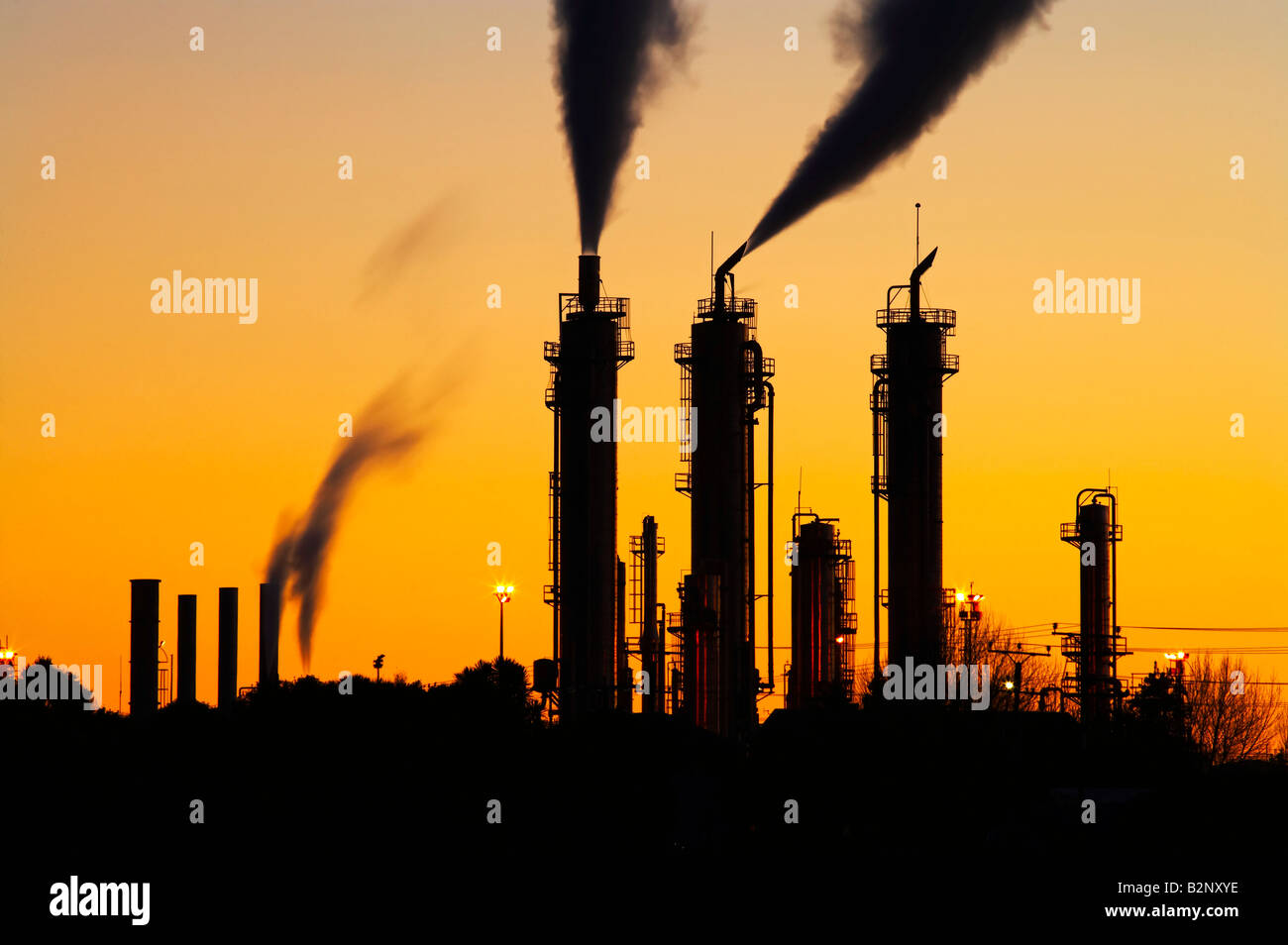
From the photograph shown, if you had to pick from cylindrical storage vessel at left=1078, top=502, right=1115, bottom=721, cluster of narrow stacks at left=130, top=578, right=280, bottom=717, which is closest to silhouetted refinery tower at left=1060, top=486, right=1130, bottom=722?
cylindrical storage vessel at left=1078, top=502, right=1115, bottom=721

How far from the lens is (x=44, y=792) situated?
170ft

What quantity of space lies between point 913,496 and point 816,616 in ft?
48.4

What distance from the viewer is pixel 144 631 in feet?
235

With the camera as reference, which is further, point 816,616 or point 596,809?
point 816,616

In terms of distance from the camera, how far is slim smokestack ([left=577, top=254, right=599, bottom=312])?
69.1 metres

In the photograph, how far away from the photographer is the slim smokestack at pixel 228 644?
249ft

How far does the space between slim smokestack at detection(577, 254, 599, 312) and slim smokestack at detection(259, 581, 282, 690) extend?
20391 mm

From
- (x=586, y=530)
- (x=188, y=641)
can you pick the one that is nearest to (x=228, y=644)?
(x=188, y=641)

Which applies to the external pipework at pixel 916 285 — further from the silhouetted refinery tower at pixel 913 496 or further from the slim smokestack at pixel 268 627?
the slim smokestack at pixel 268 627

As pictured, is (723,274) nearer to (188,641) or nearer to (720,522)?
(720,522)

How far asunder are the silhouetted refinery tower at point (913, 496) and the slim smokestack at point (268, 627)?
83.4 feet
